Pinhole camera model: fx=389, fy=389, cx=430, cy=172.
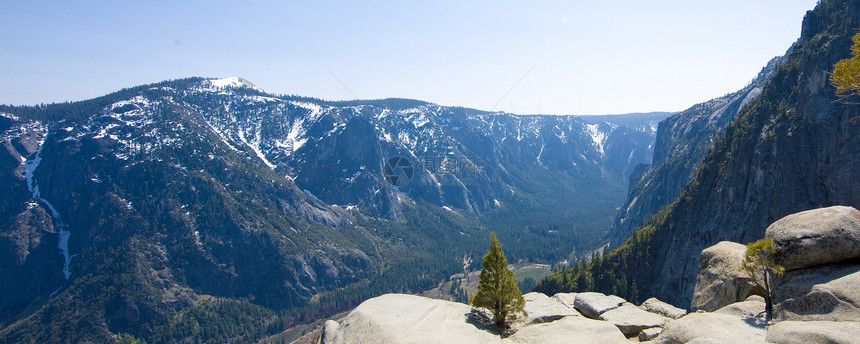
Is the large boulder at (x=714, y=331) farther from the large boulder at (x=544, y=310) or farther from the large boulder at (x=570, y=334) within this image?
the large boulder at (x=544, y=310)

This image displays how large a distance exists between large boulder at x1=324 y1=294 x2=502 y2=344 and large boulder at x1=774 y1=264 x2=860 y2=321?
59.0 ft

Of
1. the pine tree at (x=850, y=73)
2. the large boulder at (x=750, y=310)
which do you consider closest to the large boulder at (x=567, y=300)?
the large boulder at (x=750, y=310)

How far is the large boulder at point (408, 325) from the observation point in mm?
27312

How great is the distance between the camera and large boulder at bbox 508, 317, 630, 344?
2733cm

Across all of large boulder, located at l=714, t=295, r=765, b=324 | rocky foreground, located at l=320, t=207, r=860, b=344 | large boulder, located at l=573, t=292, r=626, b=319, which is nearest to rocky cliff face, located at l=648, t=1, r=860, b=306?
rocky foreground, located at l=320, t=207, r=860, b=344

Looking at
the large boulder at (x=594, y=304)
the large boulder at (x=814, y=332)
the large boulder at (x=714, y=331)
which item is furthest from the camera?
the large boulder at (x=594, y=304)

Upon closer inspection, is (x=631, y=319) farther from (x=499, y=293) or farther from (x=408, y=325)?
(x=408, y=325)

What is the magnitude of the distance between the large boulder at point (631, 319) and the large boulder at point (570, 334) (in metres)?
4.03

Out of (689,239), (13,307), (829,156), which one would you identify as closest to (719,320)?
(829,156)

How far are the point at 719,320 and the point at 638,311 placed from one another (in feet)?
37.1

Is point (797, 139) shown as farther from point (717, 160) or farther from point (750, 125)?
point (717, 160)

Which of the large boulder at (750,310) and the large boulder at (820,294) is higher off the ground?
the large boulder at (820,294)

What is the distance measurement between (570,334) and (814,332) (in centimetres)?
1301

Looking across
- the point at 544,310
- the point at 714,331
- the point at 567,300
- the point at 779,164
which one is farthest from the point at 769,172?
the point at 714,331
